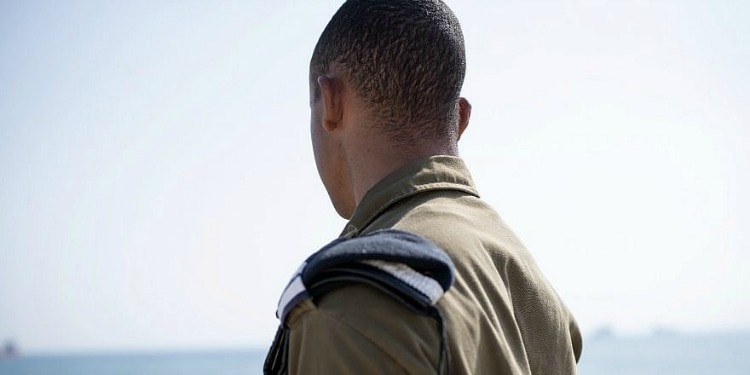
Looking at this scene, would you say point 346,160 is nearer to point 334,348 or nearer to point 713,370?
point 334,348

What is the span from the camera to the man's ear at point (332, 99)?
2457 mm

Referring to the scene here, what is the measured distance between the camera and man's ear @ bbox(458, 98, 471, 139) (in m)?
2.58

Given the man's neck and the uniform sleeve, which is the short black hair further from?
the uniform sleeve

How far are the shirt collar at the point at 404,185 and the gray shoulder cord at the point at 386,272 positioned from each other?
405mm

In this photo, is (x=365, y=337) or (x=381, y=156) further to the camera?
(x=381, y=156)

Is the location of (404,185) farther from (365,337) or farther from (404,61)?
(365,337)

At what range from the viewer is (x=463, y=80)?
256 cm

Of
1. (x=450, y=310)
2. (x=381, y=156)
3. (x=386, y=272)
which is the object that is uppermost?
(x=381, y=156)

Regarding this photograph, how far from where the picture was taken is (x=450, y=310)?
1864 millimetres

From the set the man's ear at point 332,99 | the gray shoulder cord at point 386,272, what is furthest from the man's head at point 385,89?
the gray shoulder cord at point 386,272

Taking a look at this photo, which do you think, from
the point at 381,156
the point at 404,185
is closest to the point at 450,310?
the point at 404,185

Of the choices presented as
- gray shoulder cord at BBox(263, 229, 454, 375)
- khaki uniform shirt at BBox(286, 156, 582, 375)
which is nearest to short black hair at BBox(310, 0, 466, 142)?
khaki uniform shirt at BBox(286, 156, 582, 375)

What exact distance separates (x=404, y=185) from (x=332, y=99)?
343 mm

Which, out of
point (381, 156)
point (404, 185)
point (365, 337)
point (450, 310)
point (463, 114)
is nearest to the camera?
point (365, 337)
